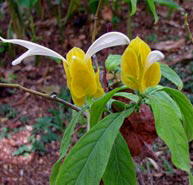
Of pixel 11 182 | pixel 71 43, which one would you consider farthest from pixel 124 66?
pixel 71 43

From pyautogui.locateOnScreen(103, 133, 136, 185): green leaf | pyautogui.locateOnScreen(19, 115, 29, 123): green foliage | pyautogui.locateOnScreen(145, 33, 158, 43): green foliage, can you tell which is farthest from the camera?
pyautogui.locateOnScreen(145, 33, 158, 43): green foliage

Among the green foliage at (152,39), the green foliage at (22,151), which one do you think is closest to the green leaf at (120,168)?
the green foliage at (22,151)

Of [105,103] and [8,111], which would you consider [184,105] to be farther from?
[8,111]

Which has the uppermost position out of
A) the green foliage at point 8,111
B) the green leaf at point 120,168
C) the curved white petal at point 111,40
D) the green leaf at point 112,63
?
the curved white petal at point 111,40

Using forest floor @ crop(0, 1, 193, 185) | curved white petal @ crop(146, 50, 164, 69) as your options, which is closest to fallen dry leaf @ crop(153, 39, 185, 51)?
forest floor @ crop(0, 1, 193, 185)

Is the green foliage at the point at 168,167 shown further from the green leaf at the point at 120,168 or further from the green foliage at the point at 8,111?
the green foliage at the point at 8,111

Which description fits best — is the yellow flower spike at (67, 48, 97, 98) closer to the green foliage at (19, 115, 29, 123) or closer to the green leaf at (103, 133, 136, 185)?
the green leaf at (103, 133, 136, 185)

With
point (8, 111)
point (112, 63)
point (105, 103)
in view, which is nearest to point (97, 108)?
point (105, 103)
